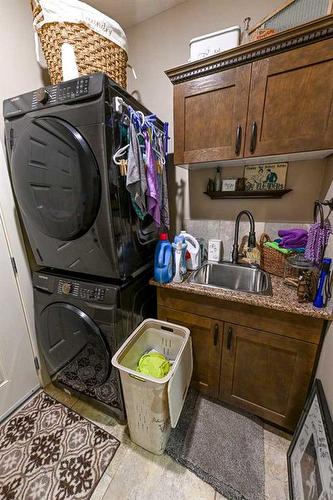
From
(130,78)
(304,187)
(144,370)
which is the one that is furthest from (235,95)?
(144,370)

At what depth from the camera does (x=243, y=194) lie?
152cm

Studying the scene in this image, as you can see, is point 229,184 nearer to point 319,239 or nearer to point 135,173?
point 319,239

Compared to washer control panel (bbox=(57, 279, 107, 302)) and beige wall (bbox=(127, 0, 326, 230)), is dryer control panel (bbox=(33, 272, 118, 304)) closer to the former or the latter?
washer control panel (bbox=(57, 279, 107, 302))

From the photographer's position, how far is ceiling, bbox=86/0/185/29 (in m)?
1.44

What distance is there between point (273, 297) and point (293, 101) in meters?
1.01

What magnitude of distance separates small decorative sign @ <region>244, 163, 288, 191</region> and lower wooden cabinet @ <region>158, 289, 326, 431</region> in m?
0.87

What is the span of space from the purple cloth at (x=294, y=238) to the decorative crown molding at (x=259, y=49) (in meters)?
0.95

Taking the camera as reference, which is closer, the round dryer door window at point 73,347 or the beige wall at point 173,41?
A: the round dryer door window at point 73,347

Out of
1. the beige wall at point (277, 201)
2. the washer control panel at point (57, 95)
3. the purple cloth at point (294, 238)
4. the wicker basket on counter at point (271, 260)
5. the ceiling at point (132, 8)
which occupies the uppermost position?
the ceiling at point (132, 8)

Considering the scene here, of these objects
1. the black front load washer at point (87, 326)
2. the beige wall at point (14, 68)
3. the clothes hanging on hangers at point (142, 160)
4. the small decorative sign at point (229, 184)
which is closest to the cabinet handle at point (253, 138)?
the small decorative sign at point (229, 184)

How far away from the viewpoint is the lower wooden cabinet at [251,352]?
112cm

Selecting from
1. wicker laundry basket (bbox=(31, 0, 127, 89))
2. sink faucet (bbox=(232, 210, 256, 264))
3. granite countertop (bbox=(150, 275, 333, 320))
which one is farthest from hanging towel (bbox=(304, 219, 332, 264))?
wicker laundry basket (bbox=(31, 0, 127, 89))

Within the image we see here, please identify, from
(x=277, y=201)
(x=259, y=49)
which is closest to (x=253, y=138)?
(x=259, y=49)

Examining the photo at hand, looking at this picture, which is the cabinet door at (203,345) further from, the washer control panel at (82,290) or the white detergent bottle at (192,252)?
the washer control panel at (82,290)
